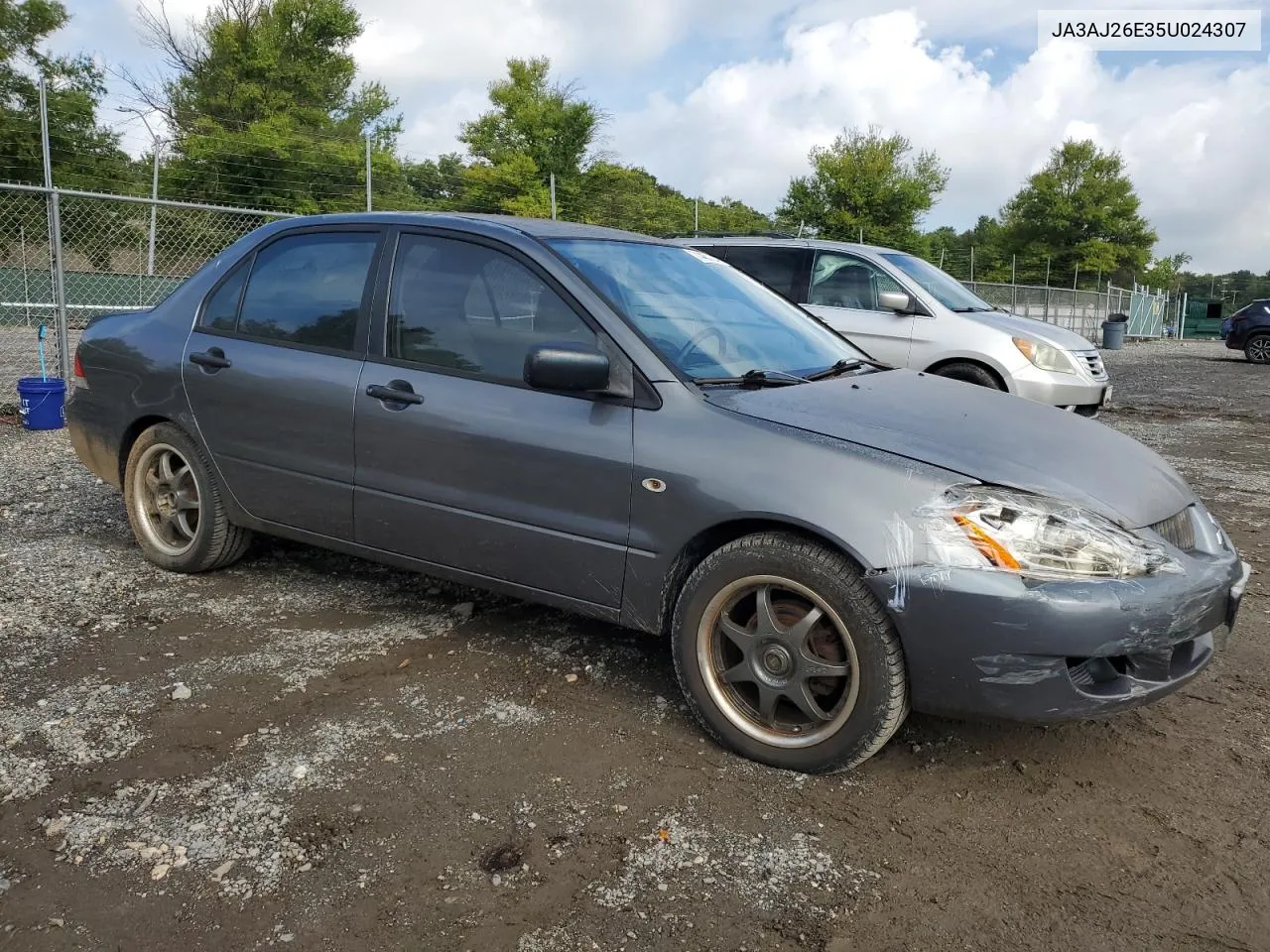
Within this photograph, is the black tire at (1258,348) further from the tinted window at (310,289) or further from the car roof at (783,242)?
the tinted window at (310,289)

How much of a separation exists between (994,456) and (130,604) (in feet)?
11.7

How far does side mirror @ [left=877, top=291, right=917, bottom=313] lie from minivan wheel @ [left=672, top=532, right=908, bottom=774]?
5.99 meters

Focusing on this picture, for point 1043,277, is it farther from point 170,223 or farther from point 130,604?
point 130,604

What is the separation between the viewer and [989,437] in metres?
3.12

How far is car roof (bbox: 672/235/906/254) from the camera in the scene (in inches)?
355

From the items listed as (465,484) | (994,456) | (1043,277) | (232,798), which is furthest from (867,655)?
(1043,277)

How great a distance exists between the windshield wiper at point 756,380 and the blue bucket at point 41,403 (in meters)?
6.91

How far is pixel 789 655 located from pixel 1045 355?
6371mm

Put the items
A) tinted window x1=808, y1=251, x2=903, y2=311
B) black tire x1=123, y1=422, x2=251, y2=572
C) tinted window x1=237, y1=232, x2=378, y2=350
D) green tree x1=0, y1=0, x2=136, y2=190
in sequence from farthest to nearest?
1. green tree x1=0, y1=0, x2=136, y2=190
2. tinted window x1=808, y1=251, x2=903, y2=311
3. black tire x1=123, y1=422, x2=251, y2=572
4. tinted window x1=237, y1=232, x2=378, y2=350

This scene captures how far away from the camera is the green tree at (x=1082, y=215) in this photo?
59562mm

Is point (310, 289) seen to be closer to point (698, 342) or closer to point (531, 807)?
point (698, 342)

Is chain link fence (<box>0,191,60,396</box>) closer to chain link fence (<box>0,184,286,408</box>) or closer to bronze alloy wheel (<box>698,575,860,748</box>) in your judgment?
chain link fence (<box>0,184,286,408</box>)

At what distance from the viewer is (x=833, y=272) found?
898cm

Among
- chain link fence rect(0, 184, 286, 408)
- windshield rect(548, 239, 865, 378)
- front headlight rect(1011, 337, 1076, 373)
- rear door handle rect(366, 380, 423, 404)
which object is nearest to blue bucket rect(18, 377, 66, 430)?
chain link fence rect(0, 184, 286, 408)
